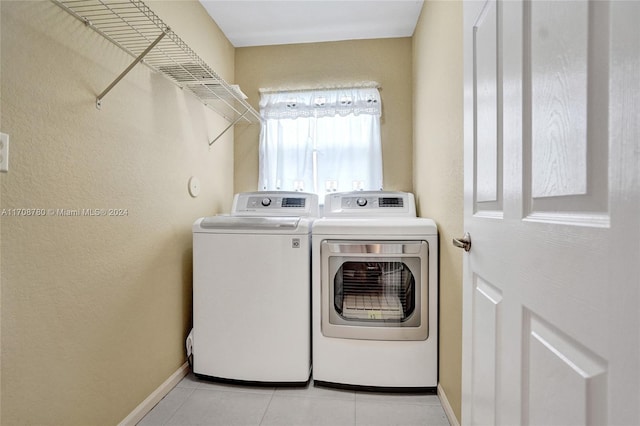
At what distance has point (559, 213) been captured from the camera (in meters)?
0.53

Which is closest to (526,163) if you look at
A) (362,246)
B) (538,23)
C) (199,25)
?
(538,23)

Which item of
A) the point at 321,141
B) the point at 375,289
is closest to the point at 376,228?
the point at 375,289

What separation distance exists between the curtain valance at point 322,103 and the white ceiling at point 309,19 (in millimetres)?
429

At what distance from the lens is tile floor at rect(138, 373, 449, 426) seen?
4.82 ft

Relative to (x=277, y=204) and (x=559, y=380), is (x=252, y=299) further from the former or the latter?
(x=559, y=380)

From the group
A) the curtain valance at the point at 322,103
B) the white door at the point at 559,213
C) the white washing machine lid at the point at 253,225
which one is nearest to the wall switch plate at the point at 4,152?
the white washing machine lid at the point at 253,225

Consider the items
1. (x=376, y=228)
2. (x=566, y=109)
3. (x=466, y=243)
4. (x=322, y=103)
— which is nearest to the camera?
(x=566, y=109)

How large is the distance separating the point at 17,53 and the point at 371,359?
1971 millimetres

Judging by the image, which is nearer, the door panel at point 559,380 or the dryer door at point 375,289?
the door panel at point 559,380

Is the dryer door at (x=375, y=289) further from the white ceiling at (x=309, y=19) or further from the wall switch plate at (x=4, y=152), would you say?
the white ceiling at (x=309, y=19)

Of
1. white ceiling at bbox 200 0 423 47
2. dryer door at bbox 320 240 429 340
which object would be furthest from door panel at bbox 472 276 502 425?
white ceiling at bbox 200 0 423 47

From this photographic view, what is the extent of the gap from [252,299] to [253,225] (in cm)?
43

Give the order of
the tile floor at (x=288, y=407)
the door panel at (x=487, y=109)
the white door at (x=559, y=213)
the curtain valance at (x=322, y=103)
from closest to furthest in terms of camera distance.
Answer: the white door at (x=559, y=213)
the door panel at (x=487, y=109)
the tile floor at (x=288, y=407)
the curtain valance at (x=322, y=103)

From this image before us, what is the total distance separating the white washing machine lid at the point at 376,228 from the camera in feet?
5.34
